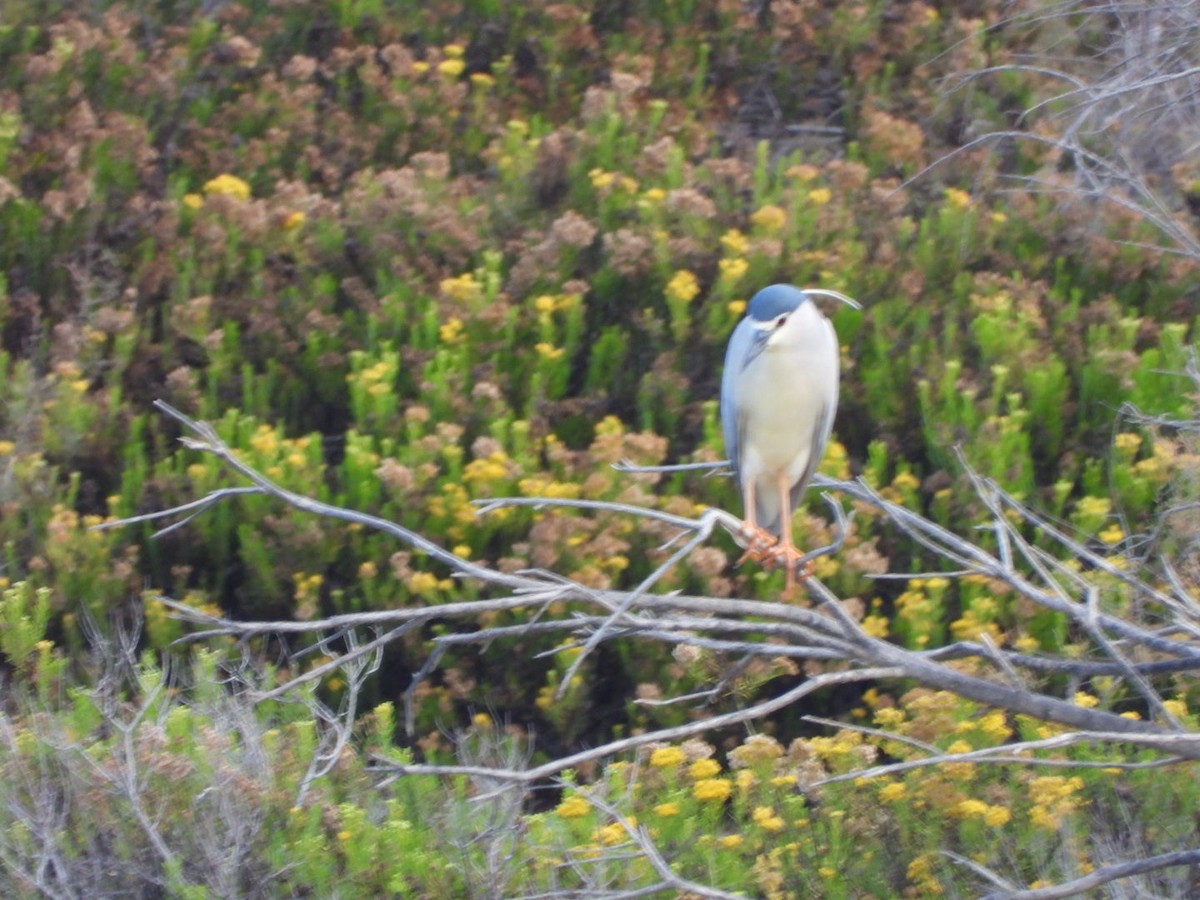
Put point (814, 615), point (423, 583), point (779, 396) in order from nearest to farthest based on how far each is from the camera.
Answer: point (814, 615) < point (779, 396) < point (423, 583)

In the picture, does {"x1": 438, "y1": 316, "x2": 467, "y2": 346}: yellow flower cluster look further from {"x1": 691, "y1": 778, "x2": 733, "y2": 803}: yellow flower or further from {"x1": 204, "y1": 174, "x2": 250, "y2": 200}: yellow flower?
{"x1": 691, "y1": 778, "x2": 733, "y2": 803}: yellow flower

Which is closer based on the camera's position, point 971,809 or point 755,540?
point 971,809

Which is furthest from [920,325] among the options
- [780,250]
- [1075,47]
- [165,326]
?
[165,326]

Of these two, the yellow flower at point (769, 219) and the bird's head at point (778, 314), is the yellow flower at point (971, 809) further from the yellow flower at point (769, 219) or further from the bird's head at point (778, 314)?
the yellow flower at point (769, 219)

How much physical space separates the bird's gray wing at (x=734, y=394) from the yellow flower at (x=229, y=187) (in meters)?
2.39

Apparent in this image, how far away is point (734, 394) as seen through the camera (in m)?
4.01

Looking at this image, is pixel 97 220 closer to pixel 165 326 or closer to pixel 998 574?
pixel 165 326

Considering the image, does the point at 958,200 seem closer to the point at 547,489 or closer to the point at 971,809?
the point at 547,489

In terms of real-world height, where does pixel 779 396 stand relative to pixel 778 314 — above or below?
below

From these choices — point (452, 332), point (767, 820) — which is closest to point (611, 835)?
point (767, 820)

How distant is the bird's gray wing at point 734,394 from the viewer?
3945mm

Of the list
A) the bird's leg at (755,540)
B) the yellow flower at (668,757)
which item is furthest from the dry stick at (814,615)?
the yellow flower at (668,757)

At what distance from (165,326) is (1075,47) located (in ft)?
12.9

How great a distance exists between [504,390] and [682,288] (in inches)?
26.8
